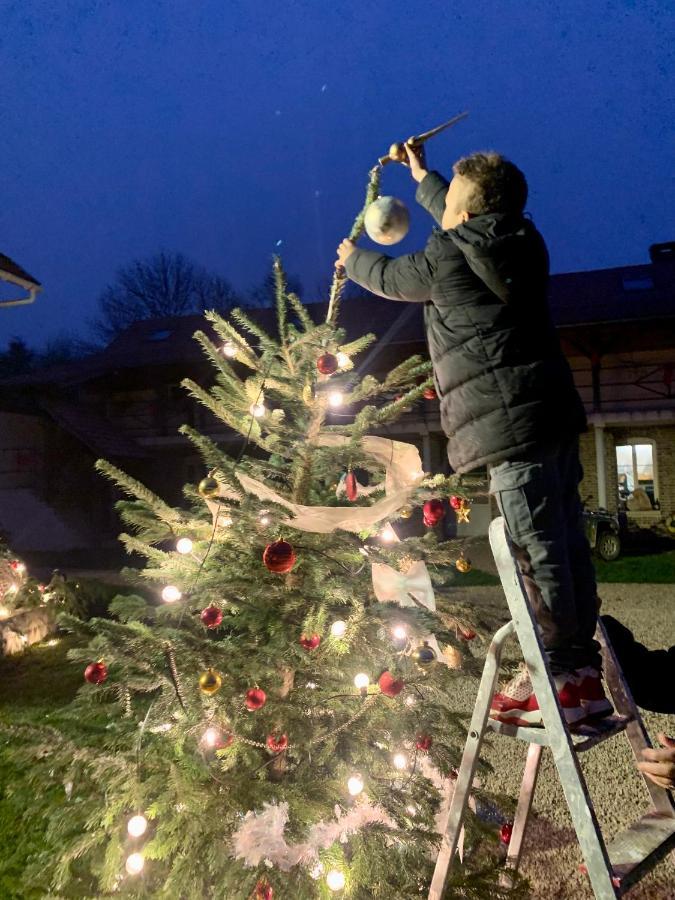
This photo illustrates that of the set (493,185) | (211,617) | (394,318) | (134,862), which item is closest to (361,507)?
(211,617)

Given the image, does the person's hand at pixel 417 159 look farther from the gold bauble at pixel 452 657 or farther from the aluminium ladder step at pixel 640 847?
the aluminium ladder step at pixel 640 847

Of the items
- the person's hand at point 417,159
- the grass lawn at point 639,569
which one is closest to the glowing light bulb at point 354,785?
the person's hand at point 417,159

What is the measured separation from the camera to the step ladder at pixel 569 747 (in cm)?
142

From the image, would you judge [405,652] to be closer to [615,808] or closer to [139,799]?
[139,799]

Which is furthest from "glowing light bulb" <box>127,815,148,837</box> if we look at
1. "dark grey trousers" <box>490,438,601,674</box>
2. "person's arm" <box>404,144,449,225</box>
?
"person's arm" <box>404,144,449,225</box>

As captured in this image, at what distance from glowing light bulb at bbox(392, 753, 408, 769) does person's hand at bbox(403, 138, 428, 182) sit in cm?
208

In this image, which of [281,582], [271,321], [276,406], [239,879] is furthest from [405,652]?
[271,321]

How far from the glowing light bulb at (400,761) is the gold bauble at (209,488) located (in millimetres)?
1159

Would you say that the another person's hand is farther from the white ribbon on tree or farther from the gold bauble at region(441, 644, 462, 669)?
the gold bauble at region(441, 644, 462, 669)

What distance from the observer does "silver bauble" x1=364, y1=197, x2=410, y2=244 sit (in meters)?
1.82

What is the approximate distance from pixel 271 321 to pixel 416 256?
18194 mm

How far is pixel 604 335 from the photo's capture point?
15.7m

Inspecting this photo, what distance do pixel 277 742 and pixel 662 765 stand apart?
116cm

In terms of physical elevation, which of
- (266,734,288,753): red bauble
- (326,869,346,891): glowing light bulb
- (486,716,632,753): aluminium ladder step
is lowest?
(326,869,346,891): glowing light bulb
